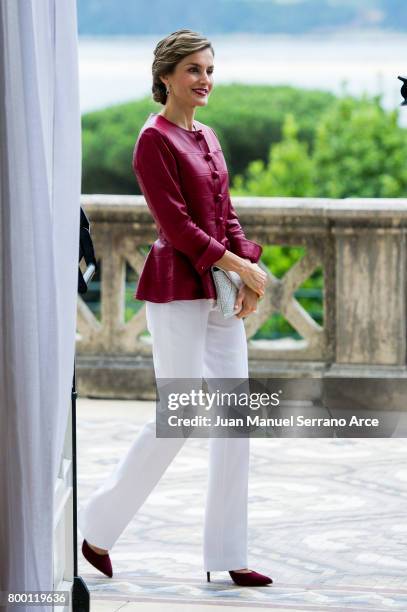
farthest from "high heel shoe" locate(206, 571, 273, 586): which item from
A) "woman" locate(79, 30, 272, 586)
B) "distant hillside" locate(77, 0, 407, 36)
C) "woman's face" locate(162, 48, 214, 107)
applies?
"distant hillside" locate(77, 0, 407, 36)

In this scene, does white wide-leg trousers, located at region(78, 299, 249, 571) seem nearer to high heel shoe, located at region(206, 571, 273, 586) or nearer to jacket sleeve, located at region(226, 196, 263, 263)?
high heel shoe, located at region(206, 571, 273, 586)

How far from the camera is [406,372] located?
746cm

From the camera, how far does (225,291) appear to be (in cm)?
455

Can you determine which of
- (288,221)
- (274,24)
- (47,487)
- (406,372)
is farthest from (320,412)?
(274,24)

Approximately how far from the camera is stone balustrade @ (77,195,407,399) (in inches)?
293

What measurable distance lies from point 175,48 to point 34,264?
1.42 m

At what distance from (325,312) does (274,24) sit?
39093mm

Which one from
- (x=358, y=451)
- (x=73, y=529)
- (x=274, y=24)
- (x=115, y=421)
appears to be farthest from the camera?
(x=274, y=24)

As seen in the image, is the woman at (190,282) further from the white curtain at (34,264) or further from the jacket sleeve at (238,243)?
the white curtain at (34,264)

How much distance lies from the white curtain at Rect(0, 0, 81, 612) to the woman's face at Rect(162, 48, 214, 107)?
104cm

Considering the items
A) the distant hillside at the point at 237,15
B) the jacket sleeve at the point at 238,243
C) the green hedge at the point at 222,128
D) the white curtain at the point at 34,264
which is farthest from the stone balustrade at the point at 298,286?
the distant hillside at the point at 237,15

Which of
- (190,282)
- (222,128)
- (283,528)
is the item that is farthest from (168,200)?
(222,128)

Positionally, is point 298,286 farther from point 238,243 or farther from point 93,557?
point 93,557

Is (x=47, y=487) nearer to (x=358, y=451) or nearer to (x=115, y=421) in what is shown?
(x=358, y=451)
